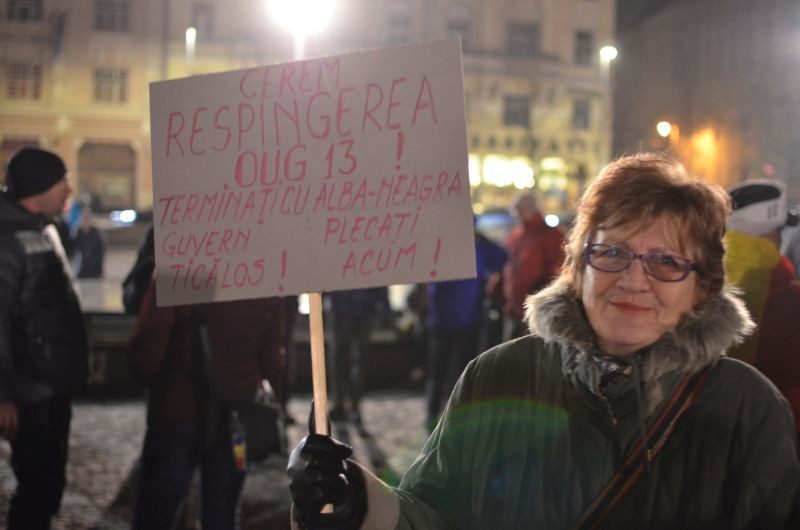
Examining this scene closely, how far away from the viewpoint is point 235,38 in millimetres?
39312

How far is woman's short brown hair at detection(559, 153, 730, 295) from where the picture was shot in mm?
1931

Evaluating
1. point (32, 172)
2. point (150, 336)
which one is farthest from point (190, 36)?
point (150, 336)

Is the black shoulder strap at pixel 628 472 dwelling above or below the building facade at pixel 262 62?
below

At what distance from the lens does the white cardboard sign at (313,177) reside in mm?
2057

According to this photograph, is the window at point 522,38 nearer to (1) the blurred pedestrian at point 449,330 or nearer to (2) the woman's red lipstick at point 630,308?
(1) the blurred pedestrian at point 449,330

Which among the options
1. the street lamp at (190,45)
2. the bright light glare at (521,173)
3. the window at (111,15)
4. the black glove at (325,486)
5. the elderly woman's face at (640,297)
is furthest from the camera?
the bright light glare at (521,173)

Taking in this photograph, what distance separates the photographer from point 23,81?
123ft

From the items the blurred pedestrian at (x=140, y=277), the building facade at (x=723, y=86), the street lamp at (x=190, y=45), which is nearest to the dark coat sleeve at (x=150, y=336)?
the blurred pedestrian at (x=140, y=277)

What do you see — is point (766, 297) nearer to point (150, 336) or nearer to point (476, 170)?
point (150, 336)

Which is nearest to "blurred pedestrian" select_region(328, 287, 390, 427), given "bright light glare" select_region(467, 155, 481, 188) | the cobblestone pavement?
the cobblestone pavement

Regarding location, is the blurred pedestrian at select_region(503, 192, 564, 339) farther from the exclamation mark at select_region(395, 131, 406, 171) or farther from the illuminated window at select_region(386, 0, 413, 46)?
the illuminated window at select_region(386, 0, 413, 46)

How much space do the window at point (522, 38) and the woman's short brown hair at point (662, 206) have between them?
41.8 m

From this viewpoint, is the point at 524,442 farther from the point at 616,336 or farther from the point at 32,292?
the point at 32,292

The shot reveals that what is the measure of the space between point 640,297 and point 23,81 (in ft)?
130
